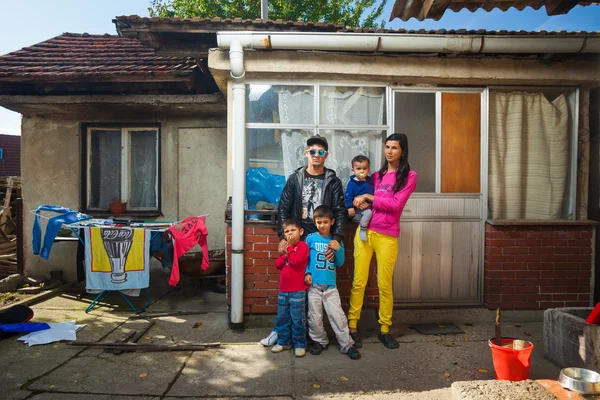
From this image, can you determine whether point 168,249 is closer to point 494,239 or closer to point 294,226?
point 294,226

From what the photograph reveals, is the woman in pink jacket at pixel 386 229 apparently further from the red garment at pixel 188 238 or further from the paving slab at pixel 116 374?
the red garment at pixel 188 238

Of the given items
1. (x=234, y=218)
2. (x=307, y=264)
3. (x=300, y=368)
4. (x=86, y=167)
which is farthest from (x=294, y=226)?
(x=86, y=167)

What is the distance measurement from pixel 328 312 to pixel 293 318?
36cm

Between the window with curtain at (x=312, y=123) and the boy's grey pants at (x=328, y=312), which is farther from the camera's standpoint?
the window with curtain at (x=312, y=123)

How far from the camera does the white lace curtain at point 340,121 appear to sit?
4844 millimetres

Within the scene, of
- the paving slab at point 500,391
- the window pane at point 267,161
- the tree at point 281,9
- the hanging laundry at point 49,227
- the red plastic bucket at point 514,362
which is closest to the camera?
the paving slab at point 500,391

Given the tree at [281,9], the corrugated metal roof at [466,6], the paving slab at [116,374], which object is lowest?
the paving slab at [116,374]

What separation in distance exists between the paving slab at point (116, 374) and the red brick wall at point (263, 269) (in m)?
1.01

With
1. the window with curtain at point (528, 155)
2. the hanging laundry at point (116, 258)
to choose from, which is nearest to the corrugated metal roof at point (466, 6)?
the window with curtain at point (528, 155)

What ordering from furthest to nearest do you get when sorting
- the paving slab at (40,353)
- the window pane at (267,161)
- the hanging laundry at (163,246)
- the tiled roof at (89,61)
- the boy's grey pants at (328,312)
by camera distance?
the tiled roof at (89,61) < the hanging laundry at (163,246) < the window pane at (267,161) < the boy's grey pants at (328,312) < the paving slab at (40,353)

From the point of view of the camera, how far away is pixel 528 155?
195 inches

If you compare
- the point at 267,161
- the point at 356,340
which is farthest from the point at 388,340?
the point at 267,161

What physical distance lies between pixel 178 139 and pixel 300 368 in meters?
4.84

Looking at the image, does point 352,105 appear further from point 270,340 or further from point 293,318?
point 270,340
